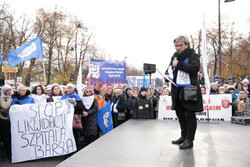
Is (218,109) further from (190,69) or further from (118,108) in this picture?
(190,69)

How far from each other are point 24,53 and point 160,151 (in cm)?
786

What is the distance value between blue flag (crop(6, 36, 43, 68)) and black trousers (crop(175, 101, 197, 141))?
753 centimetres

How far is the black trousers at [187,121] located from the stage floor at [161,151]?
22 cm

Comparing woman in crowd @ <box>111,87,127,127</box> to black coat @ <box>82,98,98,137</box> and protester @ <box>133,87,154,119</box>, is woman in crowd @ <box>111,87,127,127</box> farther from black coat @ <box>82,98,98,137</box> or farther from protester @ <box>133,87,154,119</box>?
black coat @ <box>82,98,98,137</box>

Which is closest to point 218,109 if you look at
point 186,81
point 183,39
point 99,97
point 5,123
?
point 99,97

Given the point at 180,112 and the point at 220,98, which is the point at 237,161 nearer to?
the point at 180,112

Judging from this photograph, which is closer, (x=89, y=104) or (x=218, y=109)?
(x=89, y=104)

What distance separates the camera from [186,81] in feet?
11.0

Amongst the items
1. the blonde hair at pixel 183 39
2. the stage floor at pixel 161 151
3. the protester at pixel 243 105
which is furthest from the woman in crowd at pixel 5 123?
the protester at pixel 243 105

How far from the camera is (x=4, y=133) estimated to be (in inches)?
209

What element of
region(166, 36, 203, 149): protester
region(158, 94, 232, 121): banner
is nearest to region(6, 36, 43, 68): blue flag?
region(158, 94, 232, 121): banner

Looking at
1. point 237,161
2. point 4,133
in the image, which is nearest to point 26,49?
point 4,133

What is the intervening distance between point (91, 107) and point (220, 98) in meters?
3.70

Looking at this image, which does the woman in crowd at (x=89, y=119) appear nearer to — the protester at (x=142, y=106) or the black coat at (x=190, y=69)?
the protester at (x=142, y=106)
